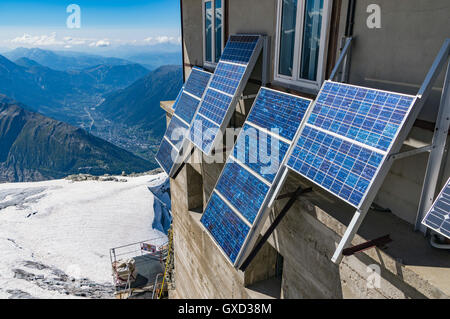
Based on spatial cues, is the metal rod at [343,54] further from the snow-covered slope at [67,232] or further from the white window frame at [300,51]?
the snow-covered slope at [67,232]

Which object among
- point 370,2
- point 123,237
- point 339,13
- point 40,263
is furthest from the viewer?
point 123,237

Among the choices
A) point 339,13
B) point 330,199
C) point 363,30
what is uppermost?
point 339,13

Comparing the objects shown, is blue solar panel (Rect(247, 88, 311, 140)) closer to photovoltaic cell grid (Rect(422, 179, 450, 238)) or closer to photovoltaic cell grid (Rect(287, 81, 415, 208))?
photovoltaic cell grid (Rect(287, 81, 415, 208))

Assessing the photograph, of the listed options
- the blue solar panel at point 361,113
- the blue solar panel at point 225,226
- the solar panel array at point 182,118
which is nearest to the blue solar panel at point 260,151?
the blue solar panel at point 361,113

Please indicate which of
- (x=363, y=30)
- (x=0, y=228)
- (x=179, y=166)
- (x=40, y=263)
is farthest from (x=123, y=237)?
(x=363, y=30)

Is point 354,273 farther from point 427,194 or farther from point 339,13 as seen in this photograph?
point 339,13
